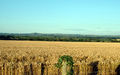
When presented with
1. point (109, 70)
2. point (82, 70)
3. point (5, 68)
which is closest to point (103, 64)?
point (109, 70)

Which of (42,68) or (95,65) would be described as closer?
(42,68)

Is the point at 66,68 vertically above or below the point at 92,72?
above

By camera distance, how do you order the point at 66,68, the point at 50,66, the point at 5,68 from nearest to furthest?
the point at 66,68
the point at 5,68
the point at 50,66

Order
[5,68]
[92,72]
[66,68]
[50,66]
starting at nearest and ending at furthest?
[66,68], [5,68], [50,66], [92,72]

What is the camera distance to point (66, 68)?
8.96 m

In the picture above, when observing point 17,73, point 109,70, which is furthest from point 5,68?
point 109,70

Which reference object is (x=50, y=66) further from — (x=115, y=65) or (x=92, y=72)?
(x=115, y=65)

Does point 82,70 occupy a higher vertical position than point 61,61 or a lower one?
lower

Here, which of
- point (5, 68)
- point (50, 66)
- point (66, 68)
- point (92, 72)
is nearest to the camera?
point (66, 68)

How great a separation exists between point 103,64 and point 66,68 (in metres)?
5.23

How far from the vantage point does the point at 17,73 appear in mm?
11711

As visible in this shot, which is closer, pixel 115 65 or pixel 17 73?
pixel 17 73

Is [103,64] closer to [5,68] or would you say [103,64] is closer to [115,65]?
[115,65]

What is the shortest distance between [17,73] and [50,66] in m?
1.89
